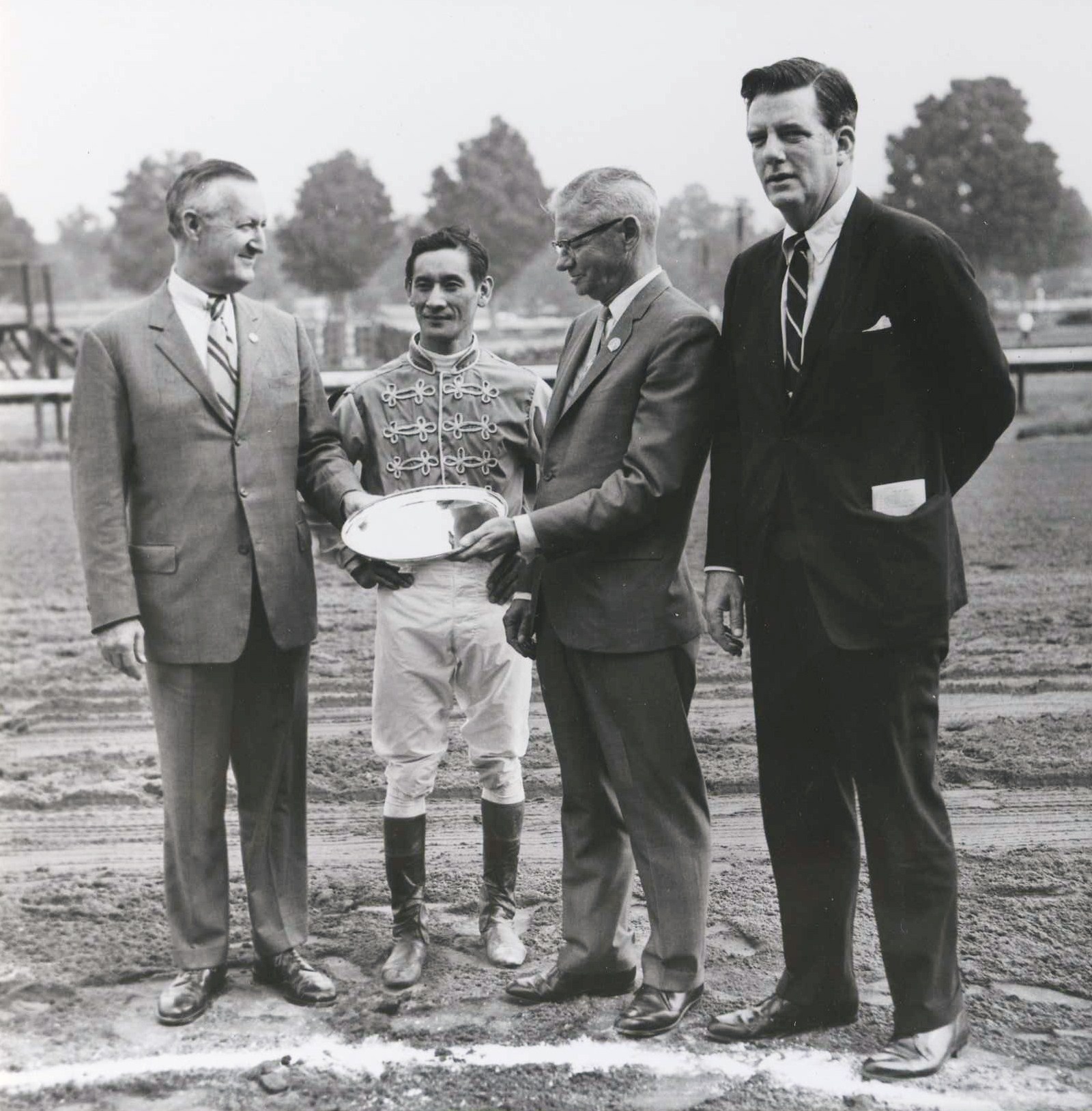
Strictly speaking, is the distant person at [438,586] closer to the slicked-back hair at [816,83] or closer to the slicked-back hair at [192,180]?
the slicked-back hair at [192,180]

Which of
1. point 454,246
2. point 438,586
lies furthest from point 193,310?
point 438,586

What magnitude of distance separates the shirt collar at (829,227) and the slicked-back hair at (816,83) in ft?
0.51

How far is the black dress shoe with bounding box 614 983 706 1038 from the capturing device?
10.0 feet

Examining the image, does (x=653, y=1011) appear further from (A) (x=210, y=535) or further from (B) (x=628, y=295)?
(B) (x=628, y=295)

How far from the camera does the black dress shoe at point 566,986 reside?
3.26m

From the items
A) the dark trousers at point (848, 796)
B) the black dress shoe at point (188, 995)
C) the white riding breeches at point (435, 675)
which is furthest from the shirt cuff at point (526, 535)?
the black dress shoe at point (188, 995)

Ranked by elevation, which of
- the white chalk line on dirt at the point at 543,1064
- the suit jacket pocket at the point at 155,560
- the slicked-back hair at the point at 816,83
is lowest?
the white chalk line on dirt at the point at 543,1064

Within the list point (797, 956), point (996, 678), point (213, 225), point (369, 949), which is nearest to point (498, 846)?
point (369, 949)

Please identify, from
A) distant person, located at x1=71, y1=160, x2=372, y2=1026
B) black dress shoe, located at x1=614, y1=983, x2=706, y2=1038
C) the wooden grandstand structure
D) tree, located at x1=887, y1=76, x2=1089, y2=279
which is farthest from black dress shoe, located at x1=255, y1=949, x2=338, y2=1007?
the wooden grandstand structure

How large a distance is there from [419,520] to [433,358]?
50cm

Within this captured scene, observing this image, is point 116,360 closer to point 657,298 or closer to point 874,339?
point 657,298

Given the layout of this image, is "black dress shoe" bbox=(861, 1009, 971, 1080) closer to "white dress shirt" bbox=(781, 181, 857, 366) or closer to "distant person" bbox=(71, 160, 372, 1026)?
"distant person" bbox=(71, 160, 372, 1026)

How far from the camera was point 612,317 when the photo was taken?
3098 millimetres

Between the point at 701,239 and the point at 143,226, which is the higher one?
the point at 143,226
